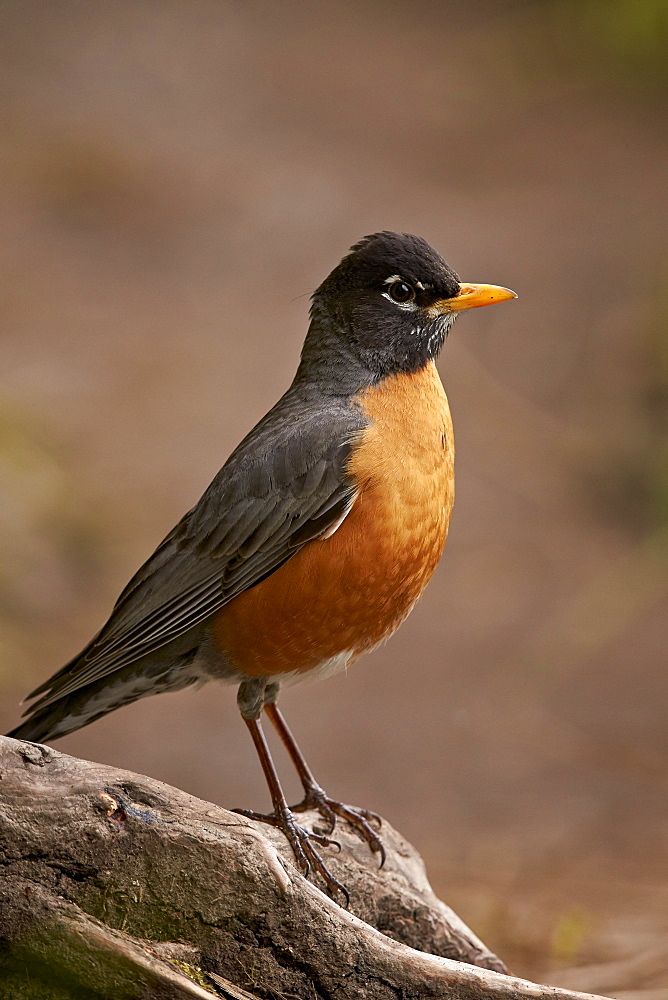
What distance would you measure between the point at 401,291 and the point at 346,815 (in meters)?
1.86

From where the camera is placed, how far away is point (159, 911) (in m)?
2.63

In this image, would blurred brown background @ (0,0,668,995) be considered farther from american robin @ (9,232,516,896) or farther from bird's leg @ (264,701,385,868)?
american robin @ (9,232,516,896)

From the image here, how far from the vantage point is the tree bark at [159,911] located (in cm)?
248

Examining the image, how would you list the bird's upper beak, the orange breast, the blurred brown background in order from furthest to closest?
the blurred brown background < the bird's upper beak < the orange breast

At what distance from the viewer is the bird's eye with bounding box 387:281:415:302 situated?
3910mm

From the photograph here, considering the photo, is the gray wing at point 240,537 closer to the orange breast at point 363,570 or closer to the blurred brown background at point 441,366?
the orange breast at point 363,570

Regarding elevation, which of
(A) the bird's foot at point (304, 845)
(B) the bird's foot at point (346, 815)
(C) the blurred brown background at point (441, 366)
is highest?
(C) the blurred brown background at point (441, 366)

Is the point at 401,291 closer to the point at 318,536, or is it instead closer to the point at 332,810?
the point at 318,536

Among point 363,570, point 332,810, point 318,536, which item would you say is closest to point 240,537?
point 318,536

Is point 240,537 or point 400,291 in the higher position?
point 400,291

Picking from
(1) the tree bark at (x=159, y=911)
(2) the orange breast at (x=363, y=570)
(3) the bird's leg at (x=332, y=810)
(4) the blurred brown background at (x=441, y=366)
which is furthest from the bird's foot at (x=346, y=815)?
(4) the blurred brown background at (x=441, y=366)

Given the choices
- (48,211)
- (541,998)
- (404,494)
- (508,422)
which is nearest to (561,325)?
(508,422)

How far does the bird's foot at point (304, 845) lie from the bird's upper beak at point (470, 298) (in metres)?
1.78

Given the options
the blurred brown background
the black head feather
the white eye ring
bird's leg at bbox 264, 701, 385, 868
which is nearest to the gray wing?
the black head feather
